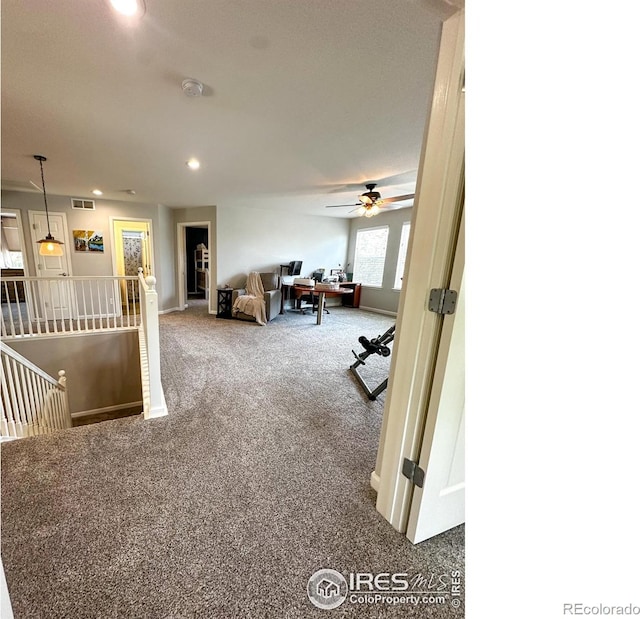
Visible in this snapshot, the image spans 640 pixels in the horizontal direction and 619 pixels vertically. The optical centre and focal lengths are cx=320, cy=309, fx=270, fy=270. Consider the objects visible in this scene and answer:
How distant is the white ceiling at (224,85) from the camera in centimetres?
127

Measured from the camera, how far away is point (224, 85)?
1.77 meters

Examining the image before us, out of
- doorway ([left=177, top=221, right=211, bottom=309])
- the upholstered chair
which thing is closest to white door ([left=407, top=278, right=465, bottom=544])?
the upholstered chair

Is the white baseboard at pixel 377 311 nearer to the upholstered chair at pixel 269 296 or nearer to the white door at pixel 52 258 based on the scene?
the upholstered chair at pixel 269 296

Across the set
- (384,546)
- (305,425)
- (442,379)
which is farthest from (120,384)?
(442,379)

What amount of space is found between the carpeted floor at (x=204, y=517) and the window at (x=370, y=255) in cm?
501

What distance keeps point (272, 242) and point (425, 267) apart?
5.78m

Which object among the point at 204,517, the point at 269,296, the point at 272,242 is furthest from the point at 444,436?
the point at 272,242

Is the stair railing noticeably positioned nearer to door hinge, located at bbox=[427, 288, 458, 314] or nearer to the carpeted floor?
the carpeted floor

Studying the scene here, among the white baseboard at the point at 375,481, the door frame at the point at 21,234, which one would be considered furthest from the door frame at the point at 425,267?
the door frame at the point at 21,234

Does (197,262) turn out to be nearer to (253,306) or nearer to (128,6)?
(253,306)
